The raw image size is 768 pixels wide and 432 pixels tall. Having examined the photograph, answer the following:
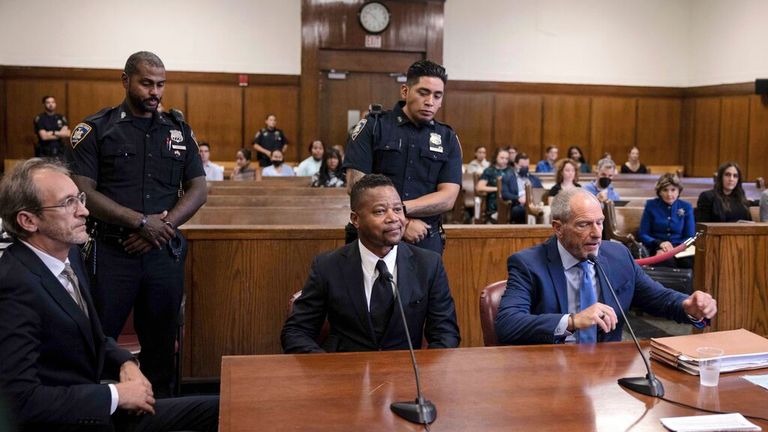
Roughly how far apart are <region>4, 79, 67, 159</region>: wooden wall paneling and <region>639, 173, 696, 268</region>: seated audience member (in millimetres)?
10516

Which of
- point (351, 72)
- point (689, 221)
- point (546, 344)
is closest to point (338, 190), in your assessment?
point (689, 221)

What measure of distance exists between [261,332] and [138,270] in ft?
3.55

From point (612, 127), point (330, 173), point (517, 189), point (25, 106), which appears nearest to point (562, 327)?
point (330, 173)

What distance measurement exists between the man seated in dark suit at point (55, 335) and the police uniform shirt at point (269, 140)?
11.0 meters

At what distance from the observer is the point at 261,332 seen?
4.07 m

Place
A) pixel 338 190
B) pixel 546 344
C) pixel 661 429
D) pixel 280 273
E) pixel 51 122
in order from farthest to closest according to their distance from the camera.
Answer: pixel 51 122
pixel 338 190
pixel 280 273
pixel 546 344
pixel 661 429

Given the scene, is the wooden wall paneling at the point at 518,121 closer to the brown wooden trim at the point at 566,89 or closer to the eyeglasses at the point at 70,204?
the brown wooden trim at the point at 566,89

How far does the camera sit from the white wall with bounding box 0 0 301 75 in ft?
A: 42.1

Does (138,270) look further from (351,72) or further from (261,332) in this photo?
(351,72)

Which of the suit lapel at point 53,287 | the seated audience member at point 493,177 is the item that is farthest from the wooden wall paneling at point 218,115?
the suit lapel at point 53,287

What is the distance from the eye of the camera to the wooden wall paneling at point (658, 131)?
1518cm

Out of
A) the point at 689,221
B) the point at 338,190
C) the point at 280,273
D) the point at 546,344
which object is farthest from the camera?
the point at 338,190

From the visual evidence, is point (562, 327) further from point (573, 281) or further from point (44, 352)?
point (44, 352)

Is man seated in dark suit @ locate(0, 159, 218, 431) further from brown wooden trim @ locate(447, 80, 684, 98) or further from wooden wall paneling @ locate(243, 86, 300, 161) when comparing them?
brown wooden trim @ locate(447, 80, 684, 98)
